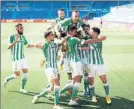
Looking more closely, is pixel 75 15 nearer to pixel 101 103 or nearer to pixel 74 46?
pixel 74 46

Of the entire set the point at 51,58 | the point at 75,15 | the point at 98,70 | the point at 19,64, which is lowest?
the point at 98,70

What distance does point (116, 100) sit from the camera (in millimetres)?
9102

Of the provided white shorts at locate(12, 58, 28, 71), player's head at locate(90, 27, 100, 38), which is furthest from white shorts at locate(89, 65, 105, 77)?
white shorts at locate(12, 58, 28, 71)

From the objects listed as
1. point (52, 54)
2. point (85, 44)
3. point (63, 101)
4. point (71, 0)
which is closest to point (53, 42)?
point (52, 54)

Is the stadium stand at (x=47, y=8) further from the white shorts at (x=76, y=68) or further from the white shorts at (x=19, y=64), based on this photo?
the white shorts at (x=76, y=68)

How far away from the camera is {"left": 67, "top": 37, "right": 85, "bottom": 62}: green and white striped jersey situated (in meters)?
8.09

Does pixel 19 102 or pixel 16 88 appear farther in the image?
pixel 16 88

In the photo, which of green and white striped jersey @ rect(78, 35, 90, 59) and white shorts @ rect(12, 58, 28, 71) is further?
white shorts @ rect(12, 58, 28, 71)

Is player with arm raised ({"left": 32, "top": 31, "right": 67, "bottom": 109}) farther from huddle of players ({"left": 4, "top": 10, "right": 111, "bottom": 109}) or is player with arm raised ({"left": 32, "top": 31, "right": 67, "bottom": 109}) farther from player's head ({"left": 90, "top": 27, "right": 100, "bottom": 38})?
player's head ({"left": 90, "top": 27, "right": 100, "bottom": 38})

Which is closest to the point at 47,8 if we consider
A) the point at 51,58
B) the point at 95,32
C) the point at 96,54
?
the point at 96,54

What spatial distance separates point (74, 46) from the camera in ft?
26.9

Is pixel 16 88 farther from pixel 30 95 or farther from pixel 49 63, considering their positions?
pixel 49 63

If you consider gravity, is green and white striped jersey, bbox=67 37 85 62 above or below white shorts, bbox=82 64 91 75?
above

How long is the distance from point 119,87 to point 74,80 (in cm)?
270
